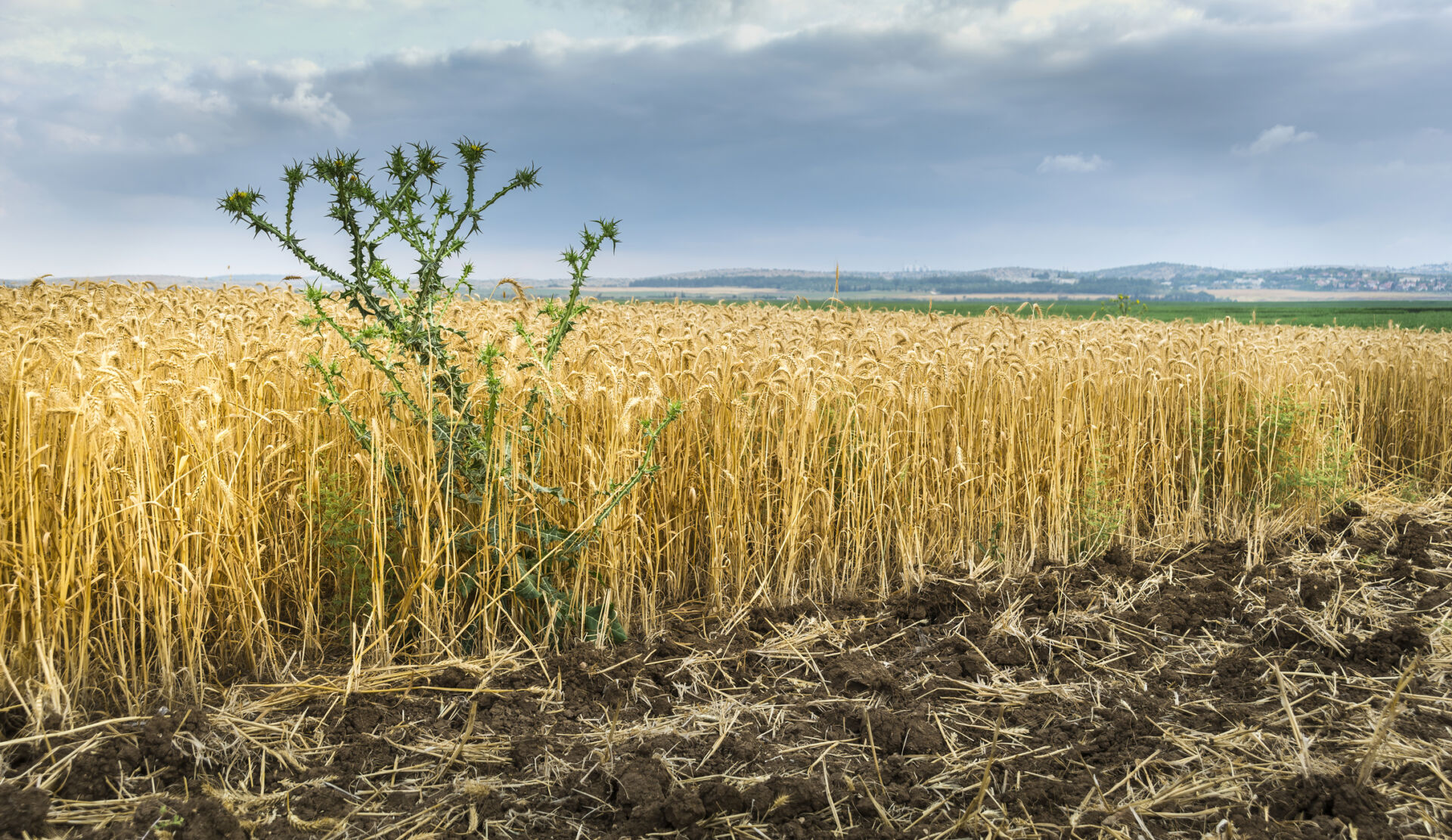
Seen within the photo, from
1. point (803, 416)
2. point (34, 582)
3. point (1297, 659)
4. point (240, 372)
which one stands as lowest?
point (1297, 659)

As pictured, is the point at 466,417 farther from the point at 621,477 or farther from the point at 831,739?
the point at 831,739

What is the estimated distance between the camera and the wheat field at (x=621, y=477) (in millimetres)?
3021

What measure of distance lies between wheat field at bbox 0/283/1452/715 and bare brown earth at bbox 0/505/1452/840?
10.7 inches

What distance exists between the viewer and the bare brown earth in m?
A: 2.49

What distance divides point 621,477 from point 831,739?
4.33ft

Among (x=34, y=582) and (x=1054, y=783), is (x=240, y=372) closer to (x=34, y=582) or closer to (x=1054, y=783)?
(x=34, y=582)

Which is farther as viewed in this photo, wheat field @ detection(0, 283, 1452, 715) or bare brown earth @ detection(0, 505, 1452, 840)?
wheat field @ detection(0, 283, 1452, 715)

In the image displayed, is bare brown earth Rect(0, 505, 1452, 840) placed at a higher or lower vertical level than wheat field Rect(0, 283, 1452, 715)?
lower

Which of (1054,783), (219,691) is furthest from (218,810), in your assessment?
(1054,783)

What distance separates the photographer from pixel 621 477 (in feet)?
11.7

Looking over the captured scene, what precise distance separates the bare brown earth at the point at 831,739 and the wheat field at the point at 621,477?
271mm

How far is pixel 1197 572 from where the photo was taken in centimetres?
488

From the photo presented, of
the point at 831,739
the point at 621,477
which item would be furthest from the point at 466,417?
the point at 831,739

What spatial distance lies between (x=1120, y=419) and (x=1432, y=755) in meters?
2.81
